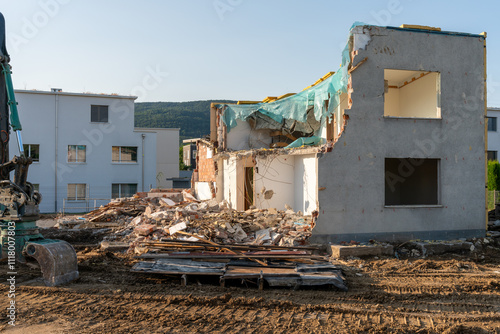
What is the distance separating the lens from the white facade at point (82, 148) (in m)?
30.8

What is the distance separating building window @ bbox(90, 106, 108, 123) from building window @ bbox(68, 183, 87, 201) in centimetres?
493

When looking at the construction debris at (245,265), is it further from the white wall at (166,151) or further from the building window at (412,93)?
the white wall at (166,151)

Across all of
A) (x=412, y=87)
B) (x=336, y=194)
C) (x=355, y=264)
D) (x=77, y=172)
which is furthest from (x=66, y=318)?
(x=77, y=172)

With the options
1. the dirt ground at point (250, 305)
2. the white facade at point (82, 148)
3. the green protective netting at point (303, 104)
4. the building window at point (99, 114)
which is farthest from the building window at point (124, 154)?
the dirt ground at point (250, 305)

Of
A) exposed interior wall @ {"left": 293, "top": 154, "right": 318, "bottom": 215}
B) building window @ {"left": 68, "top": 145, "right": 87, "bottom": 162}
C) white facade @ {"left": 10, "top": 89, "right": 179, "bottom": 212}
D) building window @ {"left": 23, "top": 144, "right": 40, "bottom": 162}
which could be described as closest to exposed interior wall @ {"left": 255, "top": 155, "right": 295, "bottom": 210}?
exposed interior wall @ {"left": 293, "top": 154, "right": 318, "bottom": 215}

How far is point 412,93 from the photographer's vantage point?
16.6 meters

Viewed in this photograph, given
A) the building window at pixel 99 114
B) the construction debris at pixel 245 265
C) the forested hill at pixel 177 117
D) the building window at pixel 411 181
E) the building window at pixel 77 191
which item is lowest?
the construction debris at pixel 245 265

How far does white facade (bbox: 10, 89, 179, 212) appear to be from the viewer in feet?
101

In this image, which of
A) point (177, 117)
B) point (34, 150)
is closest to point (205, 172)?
point (34, 150)

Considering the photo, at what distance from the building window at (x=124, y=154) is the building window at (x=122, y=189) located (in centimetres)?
191

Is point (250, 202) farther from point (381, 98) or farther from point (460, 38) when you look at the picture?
point (460, 38)

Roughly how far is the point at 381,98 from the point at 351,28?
232cm

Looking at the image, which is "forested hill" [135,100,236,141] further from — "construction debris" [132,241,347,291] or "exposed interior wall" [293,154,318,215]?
"construction debris" [132,241,347,291]

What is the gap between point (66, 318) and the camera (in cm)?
688
